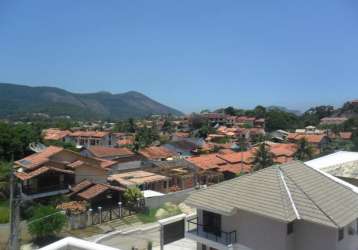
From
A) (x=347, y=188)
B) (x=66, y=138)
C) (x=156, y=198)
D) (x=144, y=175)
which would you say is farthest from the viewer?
(x=66, y=138)

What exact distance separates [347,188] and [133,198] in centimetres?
1789

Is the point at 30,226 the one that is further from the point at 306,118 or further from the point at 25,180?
the point at 306,118

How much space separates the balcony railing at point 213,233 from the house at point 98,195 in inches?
544

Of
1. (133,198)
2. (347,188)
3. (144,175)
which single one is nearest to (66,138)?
(144,175)

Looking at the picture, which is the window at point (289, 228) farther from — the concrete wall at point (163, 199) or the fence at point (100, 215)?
the concrete wall at point (163, 199)

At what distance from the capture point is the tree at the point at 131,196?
30.4 meters

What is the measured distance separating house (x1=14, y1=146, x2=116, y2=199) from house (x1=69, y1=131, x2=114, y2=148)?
4129 cm

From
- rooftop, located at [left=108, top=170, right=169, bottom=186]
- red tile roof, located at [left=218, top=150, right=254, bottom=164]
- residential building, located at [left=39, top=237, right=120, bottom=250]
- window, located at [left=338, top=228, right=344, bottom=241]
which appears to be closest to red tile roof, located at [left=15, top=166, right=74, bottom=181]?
rooftop, located at [left=108, top=170, right=169, bottom=186]

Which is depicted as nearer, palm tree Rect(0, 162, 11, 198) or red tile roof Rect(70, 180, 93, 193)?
red tile roof Rect(70, 180, 93, 193)

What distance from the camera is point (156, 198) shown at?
30.9 meters

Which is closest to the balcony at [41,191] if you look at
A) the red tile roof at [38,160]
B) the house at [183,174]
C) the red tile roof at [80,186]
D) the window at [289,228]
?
the red tile roof at [80,186]

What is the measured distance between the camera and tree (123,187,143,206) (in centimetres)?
3038

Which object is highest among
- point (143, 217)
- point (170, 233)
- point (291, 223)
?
point (291, 223)

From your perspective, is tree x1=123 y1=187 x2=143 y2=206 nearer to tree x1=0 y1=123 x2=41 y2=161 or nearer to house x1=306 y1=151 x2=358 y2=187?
house x1=306 y1=151 x2=358 y2=187
